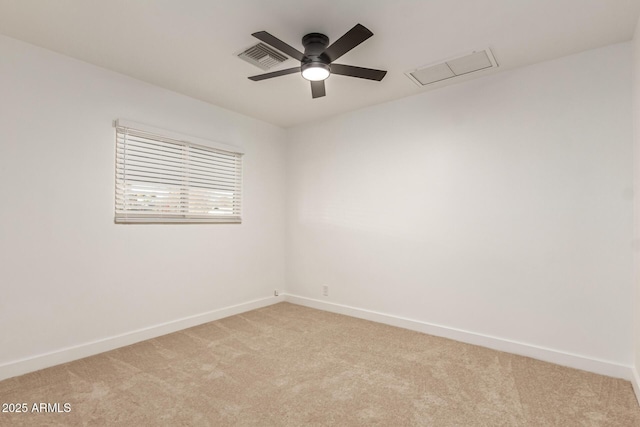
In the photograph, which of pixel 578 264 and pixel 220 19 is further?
pixel 578 264

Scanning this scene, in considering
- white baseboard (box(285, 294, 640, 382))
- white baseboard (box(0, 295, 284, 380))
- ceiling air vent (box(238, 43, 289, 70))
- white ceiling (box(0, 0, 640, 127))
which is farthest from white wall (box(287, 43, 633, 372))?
ceiling air vent (box(238, 43, 289, 70))

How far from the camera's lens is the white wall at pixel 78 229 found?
99.0 inches

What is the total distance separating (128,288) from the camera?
3.14m

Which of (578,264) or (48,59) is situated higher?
(48,59)

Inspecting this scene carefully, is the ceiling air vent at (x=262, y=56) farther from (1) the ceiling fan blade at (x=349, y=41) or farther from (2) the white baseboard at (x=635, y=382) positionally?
(2) the white baseboard at (x=635, y=382)

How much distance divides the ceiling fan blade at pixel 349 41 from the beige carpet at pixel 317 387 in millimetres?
2335

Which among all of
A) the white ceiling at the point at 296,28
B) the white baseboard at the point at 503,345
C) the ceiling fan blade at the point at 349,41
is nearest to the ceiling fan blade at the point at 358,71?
the ceiling fan blade at the point at 349,41

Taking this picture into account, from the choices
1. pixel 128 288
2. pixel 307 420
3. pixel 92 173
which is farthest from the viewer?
pixel 128 288

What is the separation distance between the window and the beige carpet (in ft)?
4.26

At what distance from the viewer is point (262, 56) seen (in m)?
2.68

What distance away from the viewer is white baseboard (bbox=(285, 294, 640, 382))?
8.22 feet

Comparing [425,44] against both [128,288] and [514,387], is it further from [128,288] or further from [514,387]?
[128,288]

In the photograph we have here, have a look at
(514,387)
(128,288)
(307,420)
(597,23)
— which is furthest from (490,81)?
(128,288)

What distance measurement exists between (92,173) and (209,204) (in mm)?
1215
